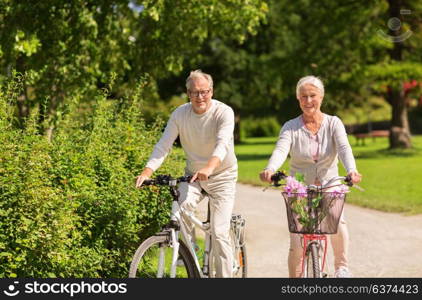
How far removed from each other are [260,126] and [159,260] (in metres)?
53.3

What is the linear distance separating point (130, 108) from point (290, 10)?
26.0 m

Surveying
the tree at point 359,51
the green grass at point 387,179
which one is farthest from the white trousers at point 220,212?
the tree at point 359,51

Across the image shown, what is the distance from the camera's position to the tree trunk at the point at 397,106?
30.5 metres

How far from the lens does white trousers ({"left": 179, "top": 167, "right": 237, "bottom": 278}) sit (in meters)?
5.73

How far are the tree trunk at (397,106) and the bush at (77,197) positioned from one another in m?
24.3

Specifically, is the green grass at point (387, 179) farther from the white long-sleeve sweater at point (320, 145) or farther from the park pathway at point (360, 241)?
the white long-sleeve sweater at point (320, 145)

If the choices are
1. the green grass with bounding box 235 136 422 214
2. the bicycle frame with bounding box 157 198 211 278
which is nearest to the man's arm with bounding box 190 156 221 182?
the bicycle frame with bounding box 157 198 211 278

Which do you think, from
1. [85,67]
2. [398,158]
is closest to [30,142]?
[85,67]

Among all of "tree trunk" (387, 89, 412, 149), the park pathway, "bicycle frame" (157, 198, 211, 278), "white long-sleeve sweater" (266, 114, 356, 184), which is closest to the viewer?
"bicycle frame" (157, 198, 211, 278)

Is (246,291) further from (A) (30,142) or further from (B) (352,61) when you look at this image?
(B) (352,61)

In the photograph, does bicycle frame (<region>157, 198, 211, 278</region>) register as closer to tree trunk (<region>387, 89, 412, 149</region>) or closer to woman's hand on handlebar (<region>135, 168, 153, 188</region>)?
woman's hand on handlebar (<region>135, 168, 153, 188</region>)

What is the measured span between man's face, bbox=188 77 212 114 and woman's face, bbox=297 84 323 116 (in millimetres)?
669

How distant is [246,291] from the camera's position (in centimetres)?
498

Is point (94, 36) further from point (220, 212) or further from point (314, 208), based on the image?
point (314, 208)
